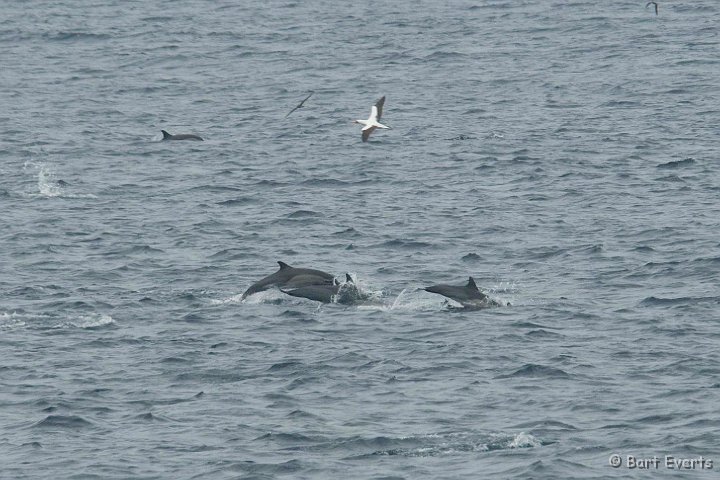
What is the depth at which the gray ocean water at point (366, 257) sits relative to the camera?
36062mm

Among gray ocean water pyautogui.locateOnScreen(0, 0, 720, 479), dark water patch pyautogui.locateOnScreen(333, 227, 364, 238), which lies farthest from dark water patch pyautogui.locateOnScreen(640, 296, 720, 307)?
dark water patch pyautogui.locateOnScreen(333, 227, 364, 238)

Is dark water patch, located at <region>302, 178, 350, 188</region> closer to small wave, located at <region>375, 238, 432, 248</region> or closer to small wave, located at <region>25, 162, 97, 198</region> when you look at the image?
small wave, located at <region>25, 162, 97, 198</region>

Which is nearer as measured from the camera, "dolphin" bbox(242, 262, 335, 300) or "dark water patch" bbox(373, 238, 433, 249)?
"dolphin" bbox(242, 262, 335, 300)

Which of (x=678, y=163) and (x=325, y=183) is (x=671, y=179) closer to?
(x=678, y=163)

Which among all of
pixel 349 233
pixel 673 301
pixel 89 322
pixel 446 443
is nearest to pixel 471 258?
pixel 349 233

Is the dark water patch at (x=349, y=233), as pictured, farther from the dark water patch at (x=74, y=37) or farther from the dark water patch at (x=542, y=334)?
the dark water patch at (x=74, y=37)

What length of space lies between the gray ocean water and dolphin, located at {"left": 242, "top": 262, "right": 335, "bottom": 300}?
33 centimetres

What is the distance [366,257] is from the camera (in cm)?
5053

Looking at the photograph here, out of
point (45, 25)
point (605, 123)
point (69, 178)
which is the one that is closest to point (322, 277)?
point (69, 178)

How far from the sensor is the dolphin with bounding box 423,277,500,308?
44875 mm

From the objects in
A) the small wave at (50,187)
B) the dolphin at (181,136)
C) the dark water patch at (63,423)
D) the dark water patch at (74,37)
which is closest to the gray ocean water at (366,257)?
the dark water patch at (63,423)

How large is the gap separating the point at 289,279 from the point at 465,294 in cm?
452

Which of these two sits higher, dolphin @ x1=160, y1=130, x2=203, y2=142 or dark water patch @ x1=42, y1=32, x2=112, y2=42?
dolphin @ x1=160, y1=130, x2=203, y2=142

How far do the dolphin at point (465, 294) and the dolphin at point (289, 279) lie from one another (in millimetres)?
2924
